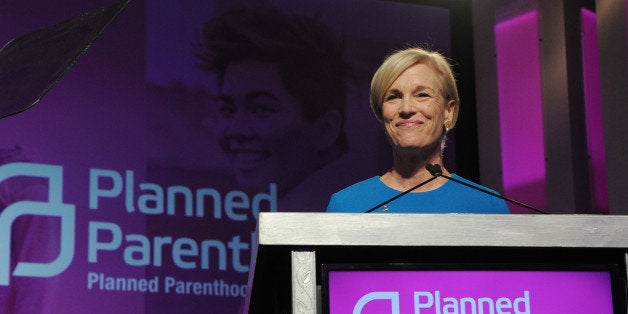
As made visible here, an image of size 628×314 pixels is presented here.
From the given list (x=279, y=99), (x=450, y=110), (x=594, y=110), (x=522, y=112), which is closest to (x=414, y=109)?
(x=450, y=110)

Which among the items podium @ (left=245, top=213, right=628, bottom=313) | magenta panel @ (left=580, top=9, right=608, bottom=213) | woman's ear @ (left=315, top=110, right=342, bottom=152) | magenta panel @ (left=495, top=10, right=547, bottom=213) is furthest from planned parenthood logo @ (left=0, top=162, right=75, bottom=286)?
podium @ (left=245, top=213, right=628, bottom=313)

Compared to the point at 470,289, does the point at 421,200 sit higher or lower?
higher

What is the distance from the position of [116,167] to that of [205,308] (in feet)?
2.25

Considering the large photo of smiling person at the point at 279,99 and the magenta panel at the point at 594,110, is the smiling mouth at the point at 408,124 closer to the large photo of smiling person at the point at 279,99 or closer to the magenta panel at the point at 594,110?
the large photo of smiling person at the point at 279,99

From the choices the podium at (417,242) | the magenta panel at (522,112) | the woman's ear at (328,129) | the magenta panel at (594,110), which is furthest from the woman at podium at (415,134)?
the magenta panel at (522,112)

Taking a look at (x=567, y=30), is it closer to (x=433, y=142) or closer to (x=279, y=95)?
(x=279, y=95)

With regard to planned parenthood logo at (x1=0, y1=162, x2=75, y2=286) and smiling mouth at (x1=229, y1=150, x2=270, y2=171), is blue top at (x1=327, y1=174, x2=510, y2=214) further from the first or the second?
smiling mouth at (x1=229, y1=150, x2=270, y2=171)

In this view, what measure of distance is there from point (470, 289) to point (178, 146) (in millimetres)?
3210

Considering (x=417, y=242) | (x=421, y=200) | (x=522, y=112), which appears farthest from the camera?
(x=522, y=112)

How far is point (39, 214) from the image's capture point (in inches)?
156

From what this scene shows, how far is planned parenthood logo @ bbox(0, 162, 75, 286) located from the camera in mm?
3881

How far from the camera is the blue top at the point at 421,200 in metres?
2.10

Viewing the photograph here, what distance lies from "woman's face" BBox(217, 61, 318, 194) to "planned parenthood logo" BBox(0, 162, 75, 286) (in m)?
0.77

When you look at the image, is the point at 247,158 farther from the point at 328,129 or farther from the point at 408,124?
the point at 408,124
